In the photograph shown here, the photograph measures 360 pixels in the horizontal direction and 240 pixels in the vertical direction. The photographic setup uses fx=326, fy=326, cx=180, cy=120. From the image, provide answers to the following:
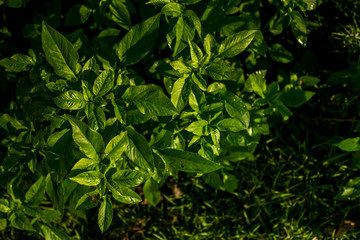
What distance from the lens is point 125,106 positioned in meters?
1.60

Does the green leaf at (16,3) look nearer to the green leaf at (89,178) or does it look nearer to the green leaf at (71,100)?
the green leaf at (71,100)

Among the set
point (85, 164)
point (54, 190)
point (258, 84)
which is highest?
point (258, 84)

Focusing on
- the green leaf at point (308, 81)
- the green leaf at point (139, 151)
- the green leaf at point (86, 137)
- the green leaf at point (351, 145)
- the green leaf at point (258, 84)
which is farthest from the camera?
the green leaf at point (308, 81)

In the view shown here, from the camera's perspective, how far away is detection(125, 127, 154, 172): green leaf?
1.48 meters

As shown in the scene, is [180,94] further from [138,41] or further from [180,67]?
[138,41]

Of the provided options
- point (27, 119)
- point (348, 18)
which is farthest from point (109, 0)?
point (348, 18)

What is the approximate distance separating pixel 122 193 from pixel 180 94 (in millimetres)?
528

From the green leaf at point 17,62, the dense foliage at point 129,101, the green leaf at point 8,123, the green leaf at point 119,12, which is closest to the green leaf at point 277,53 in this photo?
the dense foliage at point 129,101

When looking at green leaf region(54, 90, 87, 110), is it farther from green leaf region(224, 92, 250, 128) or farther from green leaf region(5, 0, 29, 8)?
green leaf region(5, 0, 29, 8)

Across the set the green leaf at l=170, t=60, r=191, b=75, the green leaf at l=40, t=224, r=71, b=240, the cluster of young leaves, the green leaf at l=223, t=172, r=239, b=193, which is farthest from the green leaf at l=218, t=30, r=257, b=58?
the green leaf at l=40, t=224, r=71, b=240

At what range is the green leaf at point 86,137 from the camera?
138 cm

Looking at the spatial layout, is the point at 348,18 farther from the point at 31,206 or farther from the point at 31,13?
the point at 31,206

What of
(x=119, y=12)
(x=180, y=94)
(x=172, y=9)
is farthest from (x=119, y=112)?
(x=119, y=12)

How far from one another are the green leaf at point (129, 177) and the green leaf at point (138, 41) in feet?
1.90
